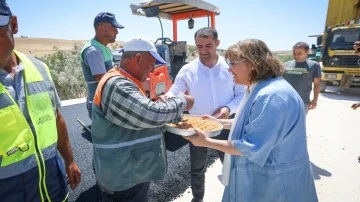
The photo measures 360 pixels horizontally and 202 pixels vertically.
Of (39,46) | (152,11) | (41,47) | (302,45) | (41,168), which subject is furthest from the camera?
(39,46)

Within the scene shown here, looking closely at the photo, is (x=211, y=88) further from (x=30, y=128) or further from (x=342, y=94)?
(x=342, y=94)

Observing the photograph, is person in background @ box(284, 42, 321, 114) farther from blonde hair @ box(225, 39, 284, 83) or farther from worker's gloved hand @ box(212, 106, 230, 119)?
blonde hair @ box(225, 39, 284, 83)

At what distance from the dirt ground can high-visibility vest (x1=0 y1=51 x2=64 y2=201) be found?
2.06 m

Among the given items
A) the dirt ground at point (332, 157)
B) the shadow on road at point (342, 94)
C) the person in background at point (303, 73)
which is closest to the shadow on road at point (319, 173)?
the dirt ground at point (332, 157)

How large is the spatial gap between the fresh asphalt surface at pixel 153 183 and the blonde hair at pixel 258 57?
2111 millimetres

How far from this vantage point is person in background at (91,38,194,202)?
1608 mm

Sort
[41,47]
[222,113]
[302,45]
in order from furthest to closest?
[41,47]
[302,45]
[222,113]

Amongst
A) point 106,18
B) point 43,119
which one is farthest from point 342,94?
point 43,119

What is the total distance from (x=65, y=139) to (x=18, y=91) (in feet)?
2.08

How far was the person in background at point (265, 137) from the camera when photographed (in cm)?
151

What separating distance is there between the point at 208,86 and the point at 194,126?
884 millimetres

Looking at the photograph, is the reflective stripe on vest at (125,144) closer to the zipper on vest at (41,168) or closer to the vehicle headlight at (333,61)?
the zipper on vest at (41,168)

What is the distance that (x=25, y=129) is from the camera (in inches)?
53.3

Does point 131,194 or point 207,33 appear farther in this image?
point 207,33
